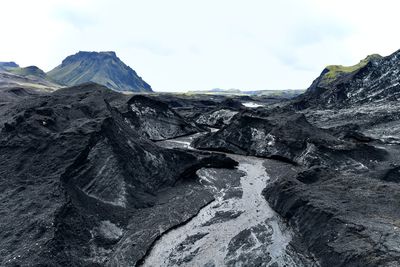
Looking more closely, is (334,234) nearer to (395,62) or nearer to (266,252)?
(266,252)

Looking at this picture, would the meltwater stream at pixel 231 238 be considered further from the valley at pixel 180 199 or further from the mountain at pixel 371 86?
the mountain at pixel 371 86

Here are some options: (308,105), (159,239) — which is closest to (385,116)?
(308,105)

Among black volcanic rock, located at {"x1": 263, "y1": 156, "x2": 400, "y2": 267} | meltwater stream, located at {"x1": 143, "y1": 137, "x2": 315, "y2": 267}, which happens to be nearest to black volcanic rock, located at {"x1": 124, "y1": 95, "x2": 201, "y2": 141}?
meltwater stream, located at {"x1": 143, "y1": 137, "x2": 315, "y2": 267}

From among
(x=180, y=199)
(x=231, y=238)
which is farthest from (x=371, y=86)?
(x=231, y=238)

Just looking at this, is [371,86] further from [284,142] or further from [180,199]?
[180,199]

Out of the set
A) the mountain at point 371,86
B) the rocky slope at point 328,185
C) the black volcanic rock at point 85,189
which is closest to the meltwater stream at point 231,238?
the black volcanic rock at point 85,189

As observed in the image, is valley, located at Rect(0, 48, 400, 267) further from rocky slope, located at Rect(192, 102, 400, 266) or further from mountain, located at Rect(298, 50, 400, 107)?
mountain, located at Rect(298, 50, 400, 107)
